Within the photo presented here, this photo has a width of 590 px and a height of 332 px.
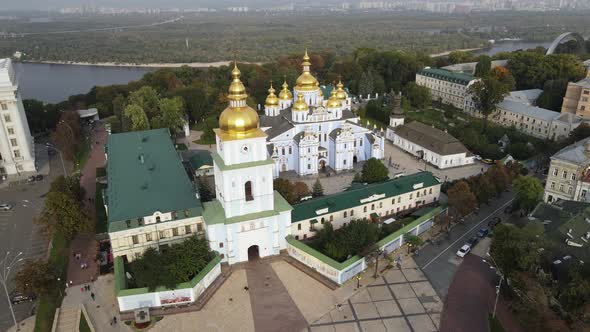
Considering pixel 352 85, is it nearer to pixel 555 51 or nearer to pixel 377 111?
pixel 377 111

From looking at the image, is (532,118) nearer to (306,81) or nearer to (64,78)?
(306,81)

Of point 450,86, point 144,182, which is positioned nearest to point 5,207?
point 144,182

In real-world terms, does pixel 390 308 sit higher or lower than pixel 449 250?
lower

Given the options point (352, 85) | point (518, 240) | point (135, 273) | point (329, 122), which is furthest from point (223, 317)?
point (352, 85)

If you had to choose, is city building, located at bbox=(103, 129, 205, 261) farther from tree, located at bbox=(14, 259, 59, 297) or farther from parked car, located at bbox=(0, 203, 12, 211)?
parked car, located at bbox=(0, 203, 12, 211)

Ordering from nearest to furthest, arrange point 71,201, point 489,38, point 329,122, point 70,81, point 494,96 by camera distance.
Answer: point 71,201 → point 329,122 → point 494,96 → point 70,81 → point 489,38

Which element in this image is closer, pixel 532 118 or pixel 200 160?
pixel 200 160

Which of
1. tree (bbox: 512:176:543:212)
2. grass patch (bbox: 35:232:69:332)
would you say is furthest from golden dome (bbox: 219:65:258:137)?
tree (bbox: 512:176:543:212)
